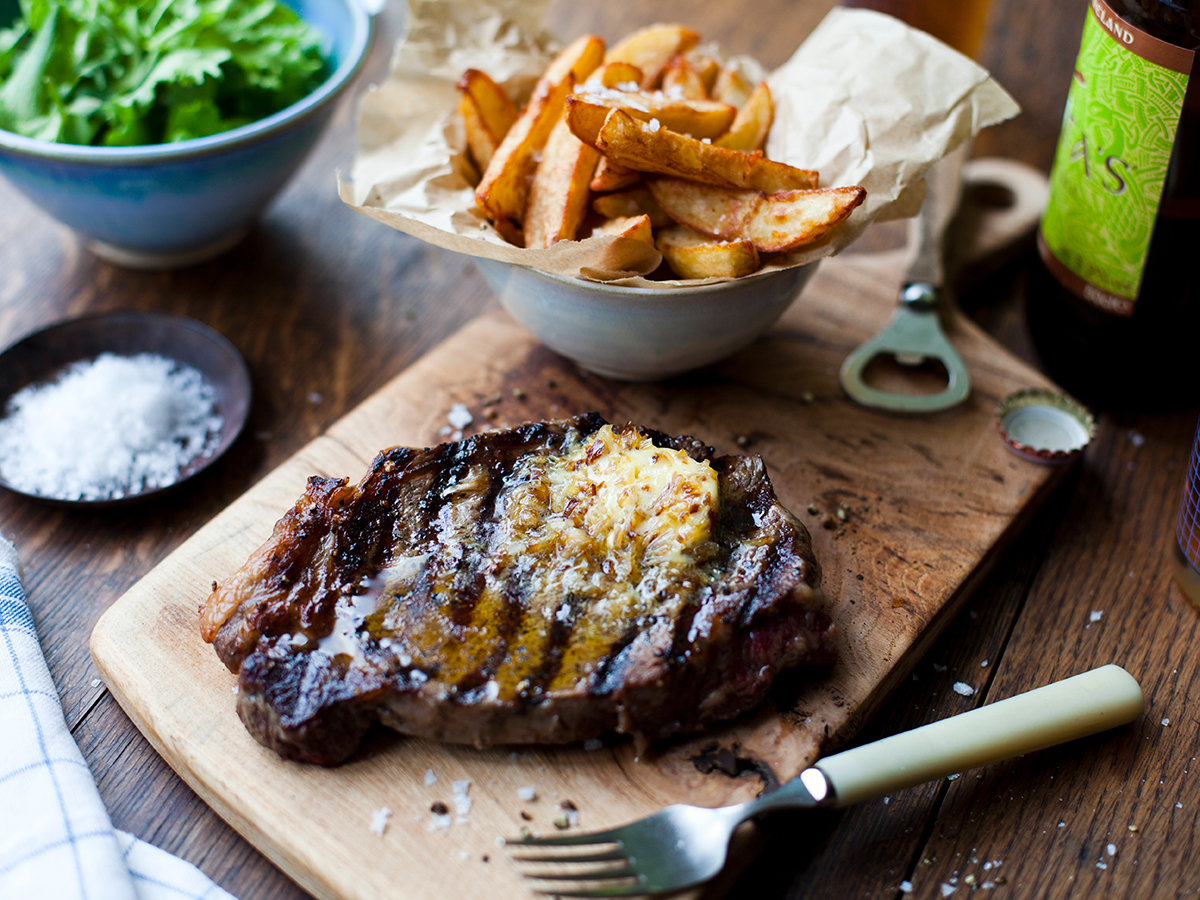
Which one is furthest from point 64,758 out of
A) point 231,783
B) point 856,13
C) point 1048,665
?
point 856,13

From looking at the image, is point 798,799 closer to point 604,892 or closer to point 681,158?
point 604,892

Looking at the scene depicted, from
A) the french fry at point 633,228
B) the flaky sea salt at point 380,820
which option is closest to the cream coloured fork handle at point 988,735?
the flaky sea salt at point 380,820

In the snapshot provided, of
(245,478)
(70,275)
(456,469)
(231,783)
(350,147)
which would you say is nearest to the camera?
(231,783)

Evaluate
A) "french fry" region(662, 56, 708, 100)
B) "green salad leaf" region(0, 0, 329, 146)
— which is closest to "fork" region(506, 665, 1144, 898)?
"french fry" region(662, 56, 708, 100)

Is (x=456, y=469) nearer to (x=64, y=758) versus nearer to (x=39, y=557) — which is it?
(x=64, y=758)

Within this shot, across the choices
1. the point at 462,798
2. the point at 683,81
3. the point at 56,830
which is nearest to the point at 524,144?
the point at 683,81
